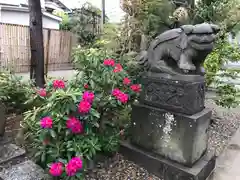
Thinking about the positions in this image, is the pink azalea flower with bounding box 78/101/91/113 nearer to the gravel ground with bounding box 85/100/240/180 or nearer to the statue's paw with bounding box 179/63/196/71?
the gravel ground with bounding box 85/100/240/180

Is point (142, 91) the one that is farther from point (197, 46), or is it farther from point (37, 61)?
point (37, 61)

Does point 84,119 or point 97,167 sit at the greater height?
point 84,119

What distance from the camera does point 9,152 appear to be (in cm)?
219

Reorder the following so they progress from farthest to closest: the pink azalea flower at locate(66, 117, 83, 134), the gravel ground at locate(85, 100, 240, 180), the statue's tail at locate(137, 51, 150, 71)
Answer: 1. the statue's tail at locate(137, 51, 150, 71)
2. the gravel ground at locate(85, 100, 240, 180)
3. the pink azalea flower at locate(66, 117, 83, 134)

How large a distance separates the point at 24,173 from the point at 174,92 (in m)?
1.61

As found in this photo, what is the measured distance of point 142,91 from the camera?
247cm

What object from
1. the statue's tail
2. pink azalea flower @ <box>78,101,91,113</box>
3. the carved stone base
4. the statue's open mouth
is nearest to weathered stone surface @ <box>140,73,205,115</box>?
the statue's tail

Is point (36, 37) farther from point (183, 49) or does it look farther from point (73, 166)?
point (73, 166)

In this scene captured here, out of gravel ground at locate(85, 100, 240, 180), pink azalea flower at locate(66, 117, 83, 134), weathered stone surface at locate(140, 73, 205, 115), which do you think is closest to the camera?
pink azalea flower at locate(66, 117, 83, 134)

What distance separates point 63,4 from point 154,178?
14480mm

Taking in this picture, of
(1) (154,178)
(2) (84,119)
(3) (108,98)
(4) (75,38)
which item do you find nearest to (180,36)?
(3) (108,98)

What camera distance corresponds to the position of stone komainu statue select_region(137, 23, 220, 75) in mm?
1976

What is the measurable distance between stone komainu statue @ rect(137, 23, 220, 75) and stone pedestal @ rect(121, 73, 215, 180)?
0.10 metres

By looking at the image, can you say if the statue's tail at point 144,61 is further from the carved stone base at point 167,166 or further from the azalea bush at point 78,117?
the carved stone base at point 167,166
